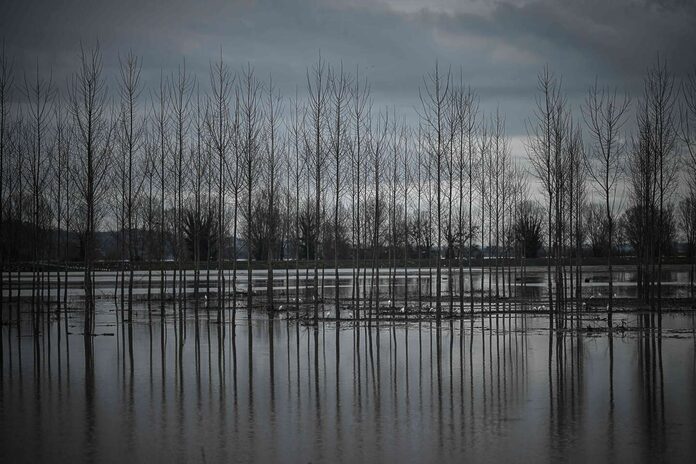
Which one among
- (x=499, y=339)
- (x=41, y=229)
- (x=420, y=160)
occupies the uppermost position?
(x=420, y=160)

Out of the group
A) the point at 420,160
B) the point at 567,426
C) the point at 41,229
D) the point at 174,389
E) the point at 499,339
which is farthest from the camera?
the point at 41,229

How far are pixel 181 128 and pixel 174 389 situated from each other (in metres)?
18.6

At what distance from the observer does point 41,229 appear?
3619 centimetres

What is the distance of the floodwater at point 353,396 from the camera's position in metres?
9.77

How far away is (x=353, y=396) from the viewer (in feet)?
43.9

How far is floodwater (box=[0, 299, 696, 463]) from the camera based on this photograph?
9.77m

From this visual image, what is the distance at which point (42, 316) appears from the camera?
29312 millimetres

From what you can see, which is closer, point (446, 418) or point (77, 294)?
point (446, 418)

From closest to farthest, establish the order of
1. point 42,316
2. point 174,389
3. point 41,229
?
point 174,389
point 42,316
point 41,229

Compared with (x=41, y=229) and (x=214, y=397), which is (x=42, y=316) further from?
(x=214, y=397)

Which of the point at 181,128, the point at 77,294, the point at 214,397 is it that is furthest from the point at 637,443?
the point at 77,294

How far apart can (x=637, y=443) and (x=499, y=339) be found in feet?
38.7

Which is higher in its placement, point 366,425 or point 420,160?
point 420,160

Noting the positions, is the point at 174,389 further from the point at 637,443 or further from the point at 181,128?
the point at 181,128
